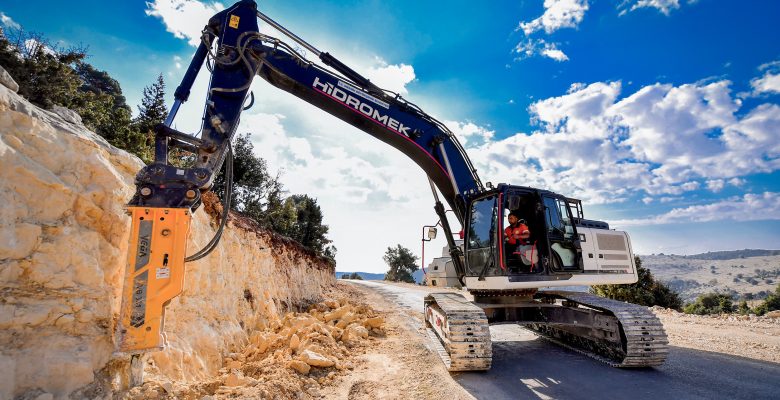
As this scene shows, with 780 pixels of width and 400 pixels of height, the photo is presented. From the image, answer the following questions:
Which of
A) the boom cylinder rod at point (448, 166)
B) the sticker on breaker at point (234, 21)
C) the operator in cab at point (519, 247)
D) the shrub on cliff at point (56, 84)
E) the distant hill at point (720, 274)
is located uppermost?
the shrub on cliff at point (56, 84)

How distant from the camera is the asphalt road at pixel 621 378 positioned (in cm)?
452

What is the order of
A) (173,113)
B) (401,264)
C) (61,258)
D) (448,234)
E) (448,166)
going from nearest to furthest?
(61,258)
(173,113)
(448,166)
(448,234)
(401,264)

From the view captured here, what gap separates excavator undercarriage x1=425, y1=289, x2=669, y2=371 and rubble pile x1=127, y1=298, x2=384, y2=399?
1.71 metres

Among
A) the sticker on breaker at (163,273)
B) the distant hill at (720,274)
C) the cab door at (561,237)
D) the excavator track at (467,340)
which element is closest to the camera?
the sticker on breaker at (163,273)

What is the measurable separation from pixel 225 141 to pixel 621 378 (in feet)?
22.0

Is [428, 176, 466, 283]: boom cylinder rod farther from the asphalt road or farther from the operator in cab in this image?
the asphalt road

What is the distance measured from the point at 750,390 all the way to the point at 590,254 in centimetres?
269

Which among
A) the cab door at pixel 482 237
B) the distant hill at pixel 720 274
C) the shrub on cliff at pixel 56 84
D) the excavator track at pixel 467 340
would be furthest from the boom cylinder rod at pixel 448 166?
the distant hill at pixel 720 274

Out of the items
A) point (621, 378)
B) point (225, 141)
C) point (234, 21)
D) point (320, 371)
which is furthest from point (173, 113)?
point (621, 378)

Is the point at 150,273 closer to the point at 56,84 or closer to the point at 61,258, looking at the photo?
the point at 61,258

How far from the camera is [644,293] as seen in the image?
16609 millimetres

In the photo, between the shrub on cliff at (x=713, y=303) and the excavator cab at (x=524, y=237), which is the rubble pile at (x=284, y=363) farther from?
the shrub on cliff at (x=713, y=303)

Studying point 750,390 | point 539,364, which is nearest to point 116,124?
point 539,364

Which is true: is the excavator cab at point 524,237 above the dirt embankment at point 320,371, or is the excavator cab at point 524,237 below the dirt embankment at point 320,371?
above
